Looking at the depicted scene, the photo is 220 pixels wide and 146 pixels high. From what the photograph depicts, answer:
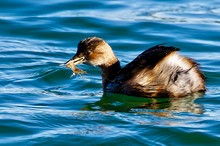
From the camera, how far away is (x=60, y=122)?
10.5 meters

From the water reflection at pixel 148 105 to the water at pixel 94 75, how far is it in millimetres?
13

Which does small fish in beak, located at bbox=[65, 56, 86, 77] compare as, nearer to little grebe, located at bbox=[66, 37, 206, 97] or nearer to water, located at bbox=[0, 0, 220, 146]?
water, located at bbox=[0, 0, 220, 146]

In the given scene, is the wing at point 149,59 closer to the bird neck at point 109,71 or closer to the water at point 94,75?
the water at point 94,75

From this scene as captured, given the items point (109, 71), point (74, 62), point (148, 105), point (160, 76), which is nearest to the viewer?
point (148, 105)

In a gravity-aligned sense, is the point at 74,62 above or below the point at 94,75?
above

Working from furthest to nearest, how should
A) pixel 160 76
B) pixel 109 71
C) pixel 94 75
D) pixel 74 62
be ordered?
pixel 94 75 → pixel 109 71 → pixel 74 62 → pixel 160 76

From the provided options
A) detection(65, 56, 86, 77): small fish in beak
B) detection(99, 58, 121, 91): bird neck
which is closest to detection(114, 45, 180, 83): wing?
detection(99, 58, 121, 91): bird neck

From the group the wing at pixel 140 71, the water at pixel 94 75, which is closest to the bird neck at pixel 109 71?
the water at pixel 94 75

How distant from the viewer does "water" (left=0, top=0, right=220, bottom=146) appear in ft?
33.1

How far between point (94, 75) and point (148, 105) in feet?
6.96

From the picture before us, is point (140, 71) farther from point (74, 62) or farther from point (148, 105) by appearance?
point (74, 62)

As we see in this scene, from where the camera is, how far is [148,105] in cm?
1143

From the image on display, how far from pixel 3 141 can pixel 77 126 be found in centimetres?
95

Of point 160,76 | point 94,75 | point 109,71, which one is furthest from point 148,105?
point 94,75
